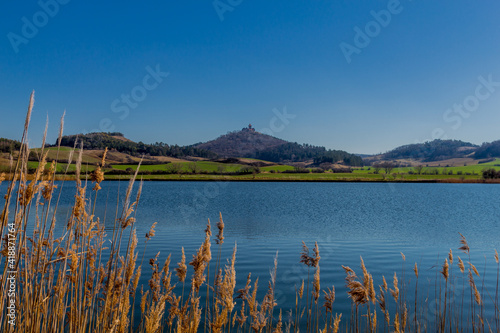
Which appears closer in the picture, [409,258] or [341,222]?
[409,258]

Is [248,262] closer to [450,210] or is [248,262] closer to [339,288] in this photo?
[339,288]

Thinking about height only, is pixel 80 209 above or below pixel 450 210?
above

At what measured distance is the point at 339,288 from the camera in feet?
34.1

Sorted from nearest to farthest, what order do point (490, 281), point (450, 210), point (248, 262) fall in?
point (490, 281) < point (248, 262) < point (450, 210)

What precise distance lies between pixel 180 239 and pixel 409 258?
1074 cm

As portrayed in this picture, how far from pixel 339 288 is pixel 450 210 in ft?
88.2

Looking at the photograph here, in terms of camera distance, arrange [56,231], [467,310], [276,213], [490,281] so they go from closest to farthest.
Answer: [467,310], [490,281], [56,231], [276,213]

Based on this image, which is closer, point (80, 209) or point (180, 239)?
point (80, 209)

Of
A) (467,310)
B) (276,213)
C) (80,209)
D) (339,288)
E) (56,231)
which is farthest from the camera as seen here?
A: (276,213)

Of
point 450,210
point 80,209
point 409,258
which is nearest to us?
point 80,209

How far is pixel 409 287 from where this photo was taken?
10.6 metres

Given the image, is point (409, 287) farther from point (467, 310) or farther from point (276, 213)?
point (276, 213)

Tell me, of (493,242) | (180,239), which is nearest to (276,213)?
(180,239)

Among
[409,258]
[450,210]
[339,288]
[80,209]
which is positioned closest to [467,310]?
[339,288]
